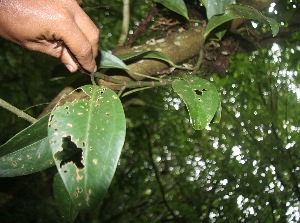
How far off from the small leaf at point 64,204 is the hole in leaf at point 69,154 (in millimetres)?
272

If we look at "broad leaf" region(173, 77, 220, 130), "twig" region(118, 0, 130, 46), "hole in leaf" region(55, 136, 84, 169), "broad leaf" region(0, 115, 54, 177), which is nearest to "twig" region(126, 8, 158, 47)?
"twig" region(118, 0, 130, 46)

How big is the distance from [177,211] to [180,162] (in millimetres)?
441

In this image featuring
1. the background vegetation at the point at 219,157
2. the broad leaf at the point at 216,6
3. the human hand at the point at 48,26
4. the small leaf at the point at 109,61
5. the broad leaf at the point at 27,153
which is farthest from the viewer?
the background vegetation at the point at 219,157

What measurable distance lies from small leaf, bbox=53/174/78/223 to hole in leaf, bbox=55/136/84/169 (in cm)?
27

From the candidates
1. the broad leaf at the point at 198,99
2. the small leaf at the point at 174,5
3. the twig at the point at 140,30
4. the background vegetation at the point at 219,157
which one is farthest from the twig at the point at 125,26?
the background vegetation at the point at 219,157

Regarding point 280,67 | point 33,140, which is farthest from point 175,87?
point 280,67

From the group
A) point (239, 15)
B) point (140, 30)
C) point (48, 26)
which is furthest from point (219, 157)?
point (48, 26)

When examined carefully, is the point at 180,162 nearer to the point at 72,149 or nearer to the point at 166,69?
the point at 166,69

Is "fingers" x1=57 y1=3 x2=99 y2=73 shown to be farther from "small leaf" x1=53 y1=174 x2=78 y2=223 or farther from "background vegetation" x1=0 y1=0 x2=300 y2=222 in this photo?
"background vegetation" x1=0 y1=0 x2=300 y2=222

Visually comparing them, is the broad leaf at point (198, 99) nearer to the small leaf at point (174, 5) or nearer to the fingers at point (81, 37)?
the fingers at point (81, 37)

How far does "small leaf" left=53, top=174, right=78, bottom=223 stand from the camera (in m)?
0.77

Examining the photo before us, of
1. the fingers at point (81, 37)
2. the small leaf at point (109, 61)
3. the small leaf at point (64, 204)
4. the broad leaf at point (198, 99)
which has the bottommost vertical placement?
the small leaf at point (64, 204)

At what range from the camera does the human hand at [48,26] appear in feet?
1.69

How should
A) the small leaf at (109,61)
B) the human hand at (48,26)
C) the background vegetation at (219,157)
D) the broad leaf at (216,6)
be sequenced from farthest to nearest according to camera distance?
the background vegetation at (219,157)
the broad leaf at (216,6)
the small leaf at (109,61)
the human hand at (48,26)
